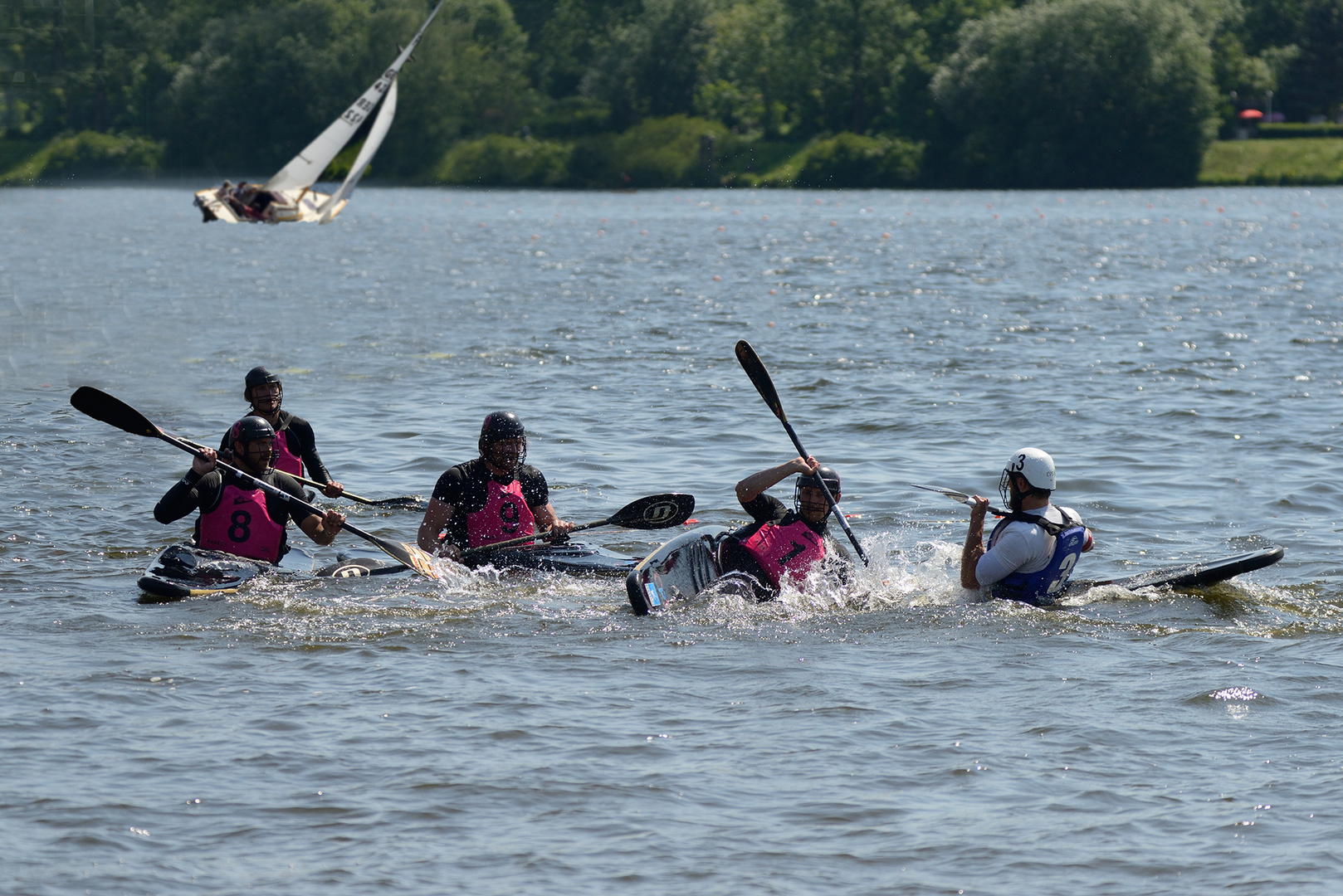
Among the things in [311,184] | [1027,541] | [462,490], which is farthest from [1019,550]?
[311,184]

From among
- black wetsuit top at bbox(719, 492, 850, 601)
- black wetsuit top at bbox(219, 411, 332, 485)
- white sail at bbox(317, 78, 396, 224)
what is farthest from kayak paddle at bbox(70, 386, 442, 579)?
white sail at bbox(317, 78, 396, 224)

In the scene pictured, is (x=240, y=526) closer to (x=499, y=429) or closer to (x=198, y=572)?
(x=198, y=572)

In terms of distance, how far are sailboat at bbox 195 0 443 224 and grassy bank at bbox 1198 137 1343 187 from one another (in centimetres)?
5040

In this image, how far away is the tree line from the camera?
8244cm

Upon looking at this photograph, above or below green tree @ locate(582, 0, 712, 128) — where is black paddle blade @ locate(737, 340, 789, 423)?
below

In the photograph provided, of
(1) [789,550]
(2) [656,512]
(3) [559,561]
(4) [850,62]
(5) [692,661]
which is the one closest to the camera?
(5) [692,661]

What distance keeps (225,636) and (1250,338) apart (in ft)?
72.7

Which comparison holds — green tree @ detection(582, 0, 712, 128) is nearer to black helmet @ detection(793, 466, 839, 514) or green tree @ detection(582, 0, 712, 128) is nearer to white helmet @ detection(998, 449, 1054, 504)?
black helmet @ detection(793, 466, 839, 514)

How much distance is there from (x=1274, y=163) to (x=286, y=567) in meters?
84.2

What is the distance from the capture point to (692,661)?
9.69 metres

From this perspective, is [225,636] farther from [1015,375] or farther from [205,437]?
[1015,375]

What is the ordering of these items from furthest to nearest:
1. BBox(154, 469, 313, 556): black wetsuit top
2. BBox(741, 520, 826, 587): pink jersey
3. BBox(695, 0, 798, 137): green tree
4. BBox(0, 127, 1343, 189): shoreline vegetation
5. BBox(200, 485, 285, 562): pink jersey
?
1. BBox(695, 0, 798, 137): green tree
2. BBox(0, 127, 1343, 189): shoreline vegetation
3. BBox(200, 485, 285, 562): pink jersey
4. BBox(154, 469, 313, 556): black wetsuit top
5. BBox(741, 520, 826, 587): pink jersey

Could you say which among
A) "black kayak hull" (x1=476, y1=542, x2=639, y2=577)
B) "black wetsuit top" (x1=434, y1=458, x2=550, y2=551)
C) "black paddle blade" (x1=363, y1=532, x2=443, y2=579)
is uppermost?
"black wetsuit top" (x1=434, y1=458, x2=550, y2=551)

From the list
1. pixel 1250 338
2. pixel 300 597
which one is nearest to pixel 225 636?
pixel 300 597
